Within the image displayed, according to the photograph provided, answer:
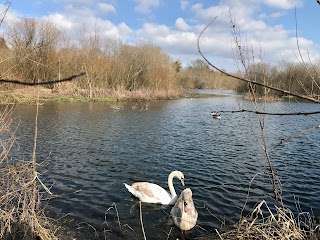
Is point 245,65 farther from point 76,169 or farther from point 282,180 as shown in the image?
point 76,169

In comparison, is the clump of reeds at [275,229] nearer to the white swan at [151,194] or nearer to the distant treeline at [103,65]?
the white swan at [151,194]

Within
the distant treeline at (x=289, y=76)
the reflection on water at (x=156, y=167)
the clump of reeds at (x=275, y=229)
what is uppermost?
the distant treeline at (x=289, y=76)

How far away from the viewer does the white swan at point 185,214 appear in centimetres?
623

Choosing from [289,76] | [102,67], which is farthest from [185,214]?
[102,67]

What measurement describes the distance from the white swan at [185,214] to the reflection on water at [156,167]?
0.17 meters

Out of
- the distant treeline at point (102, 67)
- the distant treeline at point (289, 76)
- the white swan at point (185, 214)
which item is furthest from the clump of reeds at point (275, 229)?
the distant treeline at point (102, 67)

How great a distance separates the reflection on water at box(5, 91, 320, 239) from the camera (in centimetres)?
698

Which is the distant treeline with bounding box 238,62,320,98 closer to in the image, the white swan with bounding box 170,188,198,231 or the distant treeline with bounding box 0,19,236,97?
the white swan with bounding box 170,188,198,231

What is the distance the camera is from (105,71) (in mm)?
38094

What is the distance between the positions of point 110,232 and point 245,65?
4451mm

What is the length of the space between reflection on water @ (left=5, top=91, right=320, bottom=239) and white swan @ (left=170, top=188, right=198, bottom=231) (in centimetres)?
17

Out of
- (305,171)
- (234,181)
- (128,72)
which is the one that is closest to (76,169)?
(234,181)

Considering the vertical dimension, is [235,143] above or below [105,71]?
below

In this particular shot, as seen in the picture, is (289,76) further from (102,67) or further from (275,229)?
(102,67)
